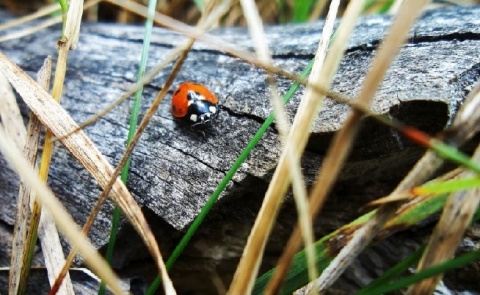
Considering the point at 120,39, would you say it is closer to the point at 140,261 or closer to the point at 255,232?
the point at 140,261

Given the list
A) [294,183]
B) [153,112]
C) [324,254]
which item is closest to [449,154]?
[294,183]

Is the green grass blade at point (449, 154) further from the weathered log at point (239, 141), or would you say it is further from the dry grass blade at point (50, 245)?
the dry grass blade at point (50, 245)

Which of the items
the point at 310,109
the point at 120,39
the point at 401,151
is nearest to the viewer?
the point at 310,109

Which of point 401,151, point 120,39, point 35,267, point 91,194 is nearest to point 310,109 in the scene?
point 401,151

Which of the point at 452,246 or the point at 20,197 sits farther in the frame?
the point at 20,197

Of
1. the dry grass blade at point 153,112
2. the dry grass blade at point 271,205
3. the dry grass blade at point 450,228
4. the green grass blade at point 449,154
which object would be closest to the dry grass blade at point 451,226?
the dry grass blade at point 450,228

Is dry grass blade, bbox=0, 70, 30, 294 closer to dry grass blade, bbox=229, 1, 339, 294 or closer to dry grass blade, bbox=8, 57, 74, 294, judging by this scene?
dry grass blade, bbox=8, 57, 74, 294

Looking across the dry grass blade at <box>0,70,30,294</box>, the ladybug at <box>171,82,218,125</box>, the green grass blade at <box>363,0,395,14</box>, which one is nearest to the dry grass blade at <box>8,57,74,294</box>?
the dry grass blade at <box>0,70,30,294</box>

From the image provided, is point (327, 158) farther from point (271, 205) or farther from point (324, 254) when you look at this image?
point (324, 254)
